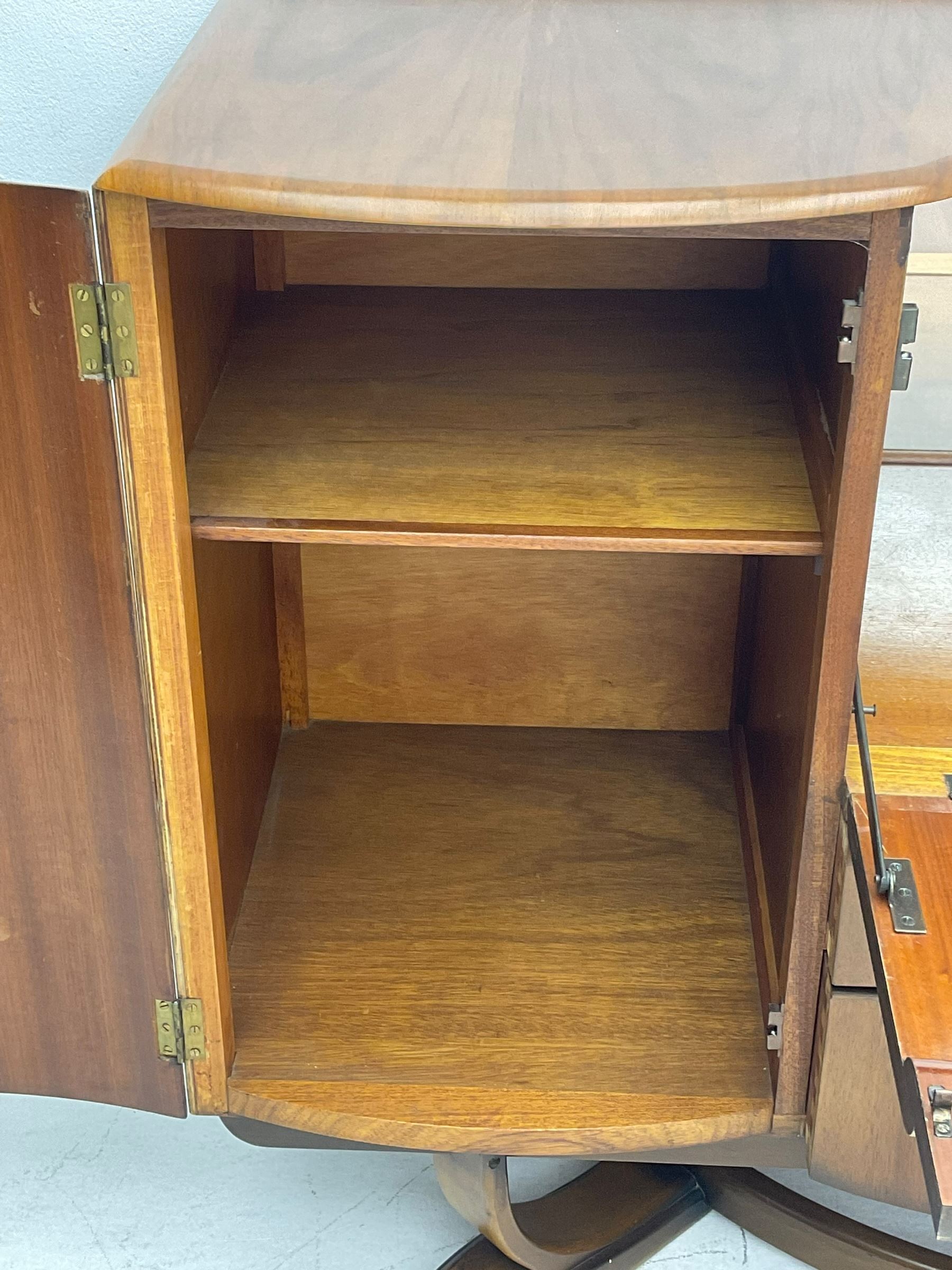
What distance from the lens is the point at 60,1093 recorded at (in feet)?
3.80

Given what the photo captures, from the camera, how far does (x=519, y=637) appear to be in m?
1.53

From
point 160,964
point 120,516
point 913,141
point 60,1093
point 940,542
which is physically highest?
point 913,141

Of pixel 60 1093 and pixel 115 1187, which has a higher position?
pixel 60 1093

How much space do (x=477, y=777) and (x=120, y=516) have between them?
66 cm

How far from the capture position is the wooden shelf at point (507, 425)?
0.98 metres

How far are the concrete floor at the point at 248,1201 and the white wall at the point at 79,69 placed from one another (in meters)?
0.80

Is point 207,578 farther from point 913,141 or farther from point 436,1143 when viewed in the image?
point 913,141

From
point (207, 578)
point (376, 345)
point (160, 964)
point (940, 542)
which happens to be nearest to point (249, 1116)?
point (160, 964)

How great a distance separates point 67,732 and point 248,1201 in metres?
0.74

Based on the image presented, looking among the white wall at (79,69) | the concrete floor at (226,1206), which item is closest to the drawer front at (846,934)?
the concrete floor at (226,1206)

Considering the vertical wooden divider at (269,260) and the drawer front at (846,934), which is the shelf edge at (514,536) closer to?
the drawer front at (846,934)

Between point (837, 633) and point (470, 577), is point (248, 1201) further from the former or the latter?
point (837, 633)

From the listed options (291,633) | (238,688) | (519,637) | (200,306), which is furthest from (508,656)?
(200,306)

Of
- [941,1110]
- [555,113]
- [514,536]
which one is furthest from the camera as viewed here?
[514,536]
